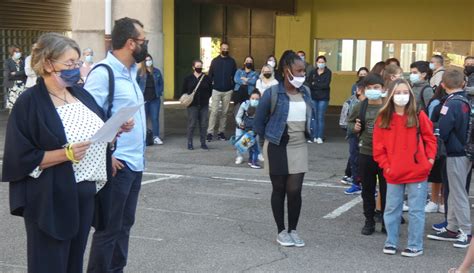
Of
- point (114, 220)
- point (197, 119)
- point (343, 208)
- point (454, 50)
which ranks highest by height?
point (454, 50)

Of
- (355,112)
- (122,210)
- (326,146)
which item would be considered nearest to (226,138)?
(326,146)

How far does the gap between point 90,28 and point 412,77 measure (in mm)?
8088

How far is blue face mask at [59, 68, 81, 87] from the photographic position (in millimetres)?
3891

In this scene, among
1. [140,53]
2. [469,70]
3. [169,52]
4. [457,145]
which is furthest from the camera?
[169,52]

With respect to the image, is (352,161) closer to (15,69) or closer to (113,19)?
(113,19)

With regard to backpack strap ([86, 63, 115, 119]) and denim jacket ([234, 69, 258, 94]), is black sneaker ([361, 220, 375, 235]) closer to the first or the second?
backpack strap ([86, 63, 115, 119])

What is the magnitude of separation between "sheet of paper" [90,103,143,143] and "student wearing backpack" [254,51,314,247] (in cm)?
257

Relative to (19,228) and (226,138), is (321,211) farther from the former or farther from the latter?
(226,138)

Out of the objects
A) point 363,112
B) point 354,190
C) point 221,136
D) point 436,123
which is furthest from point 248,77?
point 436,123

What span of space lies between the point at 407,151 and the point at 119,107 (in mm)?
2799

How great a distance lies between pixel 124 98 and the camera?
4699mm

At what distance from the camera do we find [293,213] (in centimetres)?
663

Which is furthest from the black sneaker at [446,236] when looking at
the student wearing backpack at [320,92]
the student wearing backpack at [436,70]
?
the student wearing backpack at [320,92]

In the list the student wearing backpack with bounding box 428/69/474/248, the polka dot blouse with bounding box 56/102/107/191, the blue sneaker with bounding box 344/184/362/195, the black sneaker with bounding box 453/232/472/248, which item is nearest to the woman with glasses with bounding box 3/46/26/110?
the blue sneaker with bounding box 344/184/362/195
